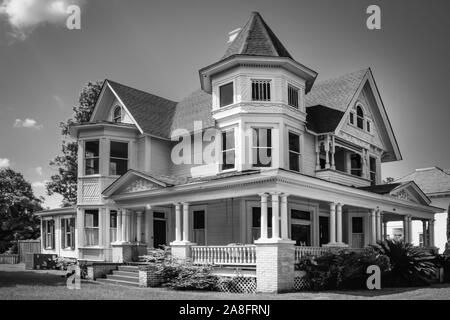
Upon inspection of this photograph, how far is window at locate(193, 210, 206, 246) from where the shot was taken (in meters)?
23.5

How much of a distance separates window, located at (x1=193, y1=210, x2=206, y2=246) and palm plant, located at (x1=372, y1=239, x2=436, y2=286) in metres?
7.94

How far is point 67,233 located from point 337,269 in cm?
1865

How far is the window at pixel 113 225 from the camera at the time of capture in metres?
24.8

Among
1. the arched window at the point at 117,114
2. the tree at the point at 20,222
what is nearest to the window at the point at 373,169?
the arched window at the point at 117,114

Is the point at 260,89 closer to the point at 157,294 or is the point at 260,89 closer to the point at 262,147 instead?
the point at 262,147

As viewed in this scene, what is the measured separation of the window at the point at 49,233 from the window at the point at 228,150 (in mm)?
15622

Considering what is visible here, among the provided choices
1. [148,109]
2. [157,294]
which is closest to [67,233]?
[148,109]

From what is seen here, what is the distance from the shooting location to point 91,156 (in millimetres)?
25562

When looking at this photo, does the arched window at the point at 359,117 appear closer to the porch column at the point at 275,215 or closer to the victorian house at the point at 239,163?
the victorian house at the point at 239,163

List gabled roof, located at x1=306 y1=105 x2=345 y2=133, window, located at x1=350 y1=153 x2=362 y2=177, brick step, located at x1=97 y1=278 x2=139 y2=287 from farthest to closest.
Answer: window, located at x1=350 y1=153 x2=362 y2=177 < gabled roof, located at x1=306 y1=105 x2=345 y2=133 < brick step, located at x1=97 y1=278 x2=139 y2=287

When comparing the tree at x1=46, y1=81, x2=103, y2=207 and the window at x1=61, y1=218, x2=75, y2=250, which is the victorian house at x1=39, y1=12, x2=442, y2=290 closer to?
→ the window at x1=61, y1=218, x2=75, y2=250

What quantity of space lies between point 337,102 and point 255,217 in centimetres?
760

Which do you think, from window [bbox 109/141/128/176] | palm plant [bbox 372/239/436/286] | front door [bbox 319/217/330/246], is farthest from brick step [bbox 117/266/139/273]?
palm plant [bbox 372/239/436/286]
